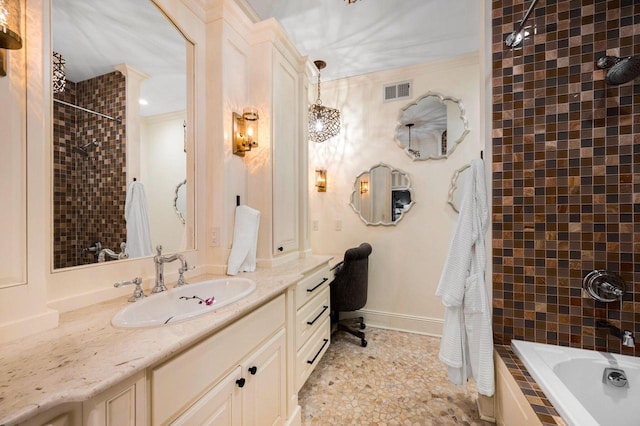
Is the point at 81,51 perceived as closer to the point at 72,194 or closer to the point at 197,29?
the point at 72,194

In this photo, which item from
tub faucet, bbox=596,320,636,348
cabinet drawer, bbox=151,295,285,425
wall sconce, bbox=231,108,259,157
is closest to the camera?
cabinet drawer, bbox=151,295,285,425

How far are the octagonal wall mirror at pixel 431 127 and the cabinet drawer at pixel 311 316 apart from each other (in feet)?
5.80

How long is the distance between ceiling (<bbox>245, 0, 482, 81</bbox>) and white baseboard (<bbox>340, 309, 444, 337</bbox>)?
8.90 ft

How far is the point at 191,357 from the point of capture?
2.84 ft

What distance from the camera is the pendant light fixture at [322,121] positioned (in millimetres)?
2771

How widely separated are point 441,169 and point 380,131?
2.57 ft

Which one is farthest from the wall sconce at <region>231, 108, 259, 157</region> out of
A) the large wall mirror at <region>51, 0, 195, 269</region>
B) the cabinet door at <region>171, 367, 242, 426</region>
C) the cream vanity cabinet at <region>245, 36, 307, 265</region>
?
the cabinet door at <region>171, 367, 242, 426</region>

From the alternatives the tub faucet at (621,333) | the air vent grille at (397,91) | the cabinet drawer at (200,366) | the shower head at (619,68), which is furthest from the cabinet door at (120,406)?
the air vent grille at (397,91)

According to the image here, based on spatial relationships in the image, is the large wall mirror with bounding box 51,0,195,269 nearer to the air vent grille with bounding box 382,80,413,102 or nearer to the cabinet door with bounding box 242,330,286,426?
the cabinet door with bounding box 242,330,286,426

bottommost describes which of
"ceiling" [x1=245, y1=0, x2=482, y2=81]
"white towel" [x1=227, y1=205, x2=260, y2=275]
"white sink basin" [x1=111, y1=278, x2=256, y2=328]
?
"white sink basin" [x1=111, y1=278, x2=256, y2=328]

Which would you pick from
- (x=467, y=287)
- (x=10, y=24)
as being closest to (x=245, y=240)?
(x=10, y=24)

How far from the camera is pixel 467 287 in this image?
1.58 m

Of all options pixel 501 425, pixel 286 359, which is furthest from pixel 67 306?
pixel 501 425

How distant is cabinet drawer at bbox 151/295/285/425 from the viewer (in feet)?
2.51
